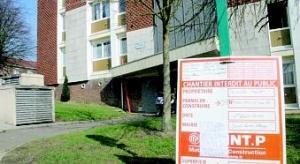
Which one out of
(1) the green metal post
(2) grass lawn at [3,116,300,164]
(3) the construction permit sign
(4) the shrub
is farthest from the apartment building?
(3) the construction permit sign

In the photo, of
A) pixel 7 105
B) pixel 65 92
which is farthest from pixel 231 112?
pixel 65 92

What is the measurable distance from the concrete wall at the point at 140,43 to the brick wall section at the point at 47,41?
8.60 metres

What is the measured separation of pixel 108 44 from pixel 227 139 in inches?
1099

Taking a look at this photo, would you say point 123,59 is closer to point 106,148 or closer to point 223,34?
point 106,148

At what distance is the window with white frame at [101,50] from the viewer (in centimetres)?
3331

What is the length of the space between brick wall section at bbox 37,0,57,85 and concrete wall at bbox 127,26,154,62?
338 inches

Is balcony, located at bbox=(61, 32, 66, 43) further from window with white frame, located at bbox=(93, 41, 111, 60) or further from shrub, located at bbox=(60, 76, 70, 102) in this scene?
A: window with white frame, located at bbox=(93, 41, 111, 60)

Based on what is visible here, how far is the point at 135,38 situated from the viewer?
30.6 m

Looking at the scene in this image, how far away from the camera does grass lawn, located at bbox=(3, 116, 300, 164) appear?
933 cm

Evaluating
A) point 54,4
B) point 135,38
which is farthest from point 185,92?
point 54,4

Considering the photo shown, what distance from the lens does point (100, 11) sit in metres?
34.2

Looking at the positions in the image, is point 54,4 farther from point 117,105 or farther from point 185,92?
point 185,92

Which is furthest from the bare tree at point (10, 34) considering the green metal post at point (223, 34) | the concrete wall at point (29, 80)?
the green metal post at point (223, 34)

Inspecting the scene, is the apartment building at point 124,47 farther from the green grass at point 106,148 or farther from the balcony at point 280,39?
the green grass at point 106,148
